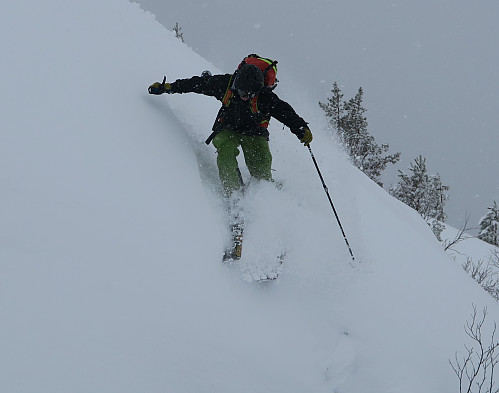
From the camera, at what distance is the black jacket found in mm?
5262

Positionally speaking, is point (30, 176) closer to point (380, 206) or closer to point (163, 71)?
point (163, 71)

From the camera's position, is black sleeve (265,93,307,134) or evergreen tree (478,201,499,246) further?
evergreen tree (478,201,499,246)

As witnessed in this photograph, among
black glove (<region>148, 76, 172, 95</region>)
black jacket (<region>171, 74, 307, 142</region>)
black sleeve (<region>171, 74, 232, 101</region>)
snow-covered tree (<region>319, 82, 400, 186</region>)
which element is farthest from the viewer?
snow-covered tree (<region>319, 82, 400, 186</region>)

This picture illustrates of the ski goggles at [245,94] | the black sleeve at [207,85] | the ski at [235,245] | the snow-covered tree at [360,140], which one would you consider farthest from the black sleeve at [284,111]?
the snow-covered tree at [360,140]

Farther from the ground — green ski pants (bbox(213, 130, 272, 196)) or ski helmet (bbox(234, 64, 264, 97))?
ski helmet (bbox(234, 64, 264, 97))

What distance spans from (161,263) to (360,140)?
1726 centimetres

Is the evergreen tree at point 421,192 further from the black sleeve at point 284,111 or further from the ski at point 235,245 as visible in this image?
the ski at point 235,245

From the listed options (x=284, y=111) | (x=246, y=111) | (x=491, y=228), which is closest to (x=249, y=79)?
(x=246, y=111)

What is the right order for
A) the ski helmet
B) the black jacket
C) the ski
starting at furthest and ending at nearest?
the black jacket, the ski helmet, the ski

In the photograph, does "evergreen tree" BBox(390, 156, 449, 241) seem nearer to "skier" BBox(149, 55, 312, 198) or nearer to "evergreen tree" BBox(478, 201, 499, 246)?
"evergreen tree" BBox(478, 201, 499, 246)

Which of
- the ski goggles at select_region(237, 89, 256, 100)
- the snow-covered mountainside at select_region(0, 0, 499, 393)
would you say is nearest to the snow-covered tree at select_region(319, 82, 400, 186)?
the snow-covered mountainside at select_region(0, 0, 499, 393)

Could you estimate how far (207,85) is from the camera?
17.9 feet

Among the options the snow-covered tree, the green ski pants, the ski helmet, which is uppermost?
the snow-covered tree

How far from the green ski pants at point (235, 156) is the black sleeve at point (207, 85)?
0.51m
